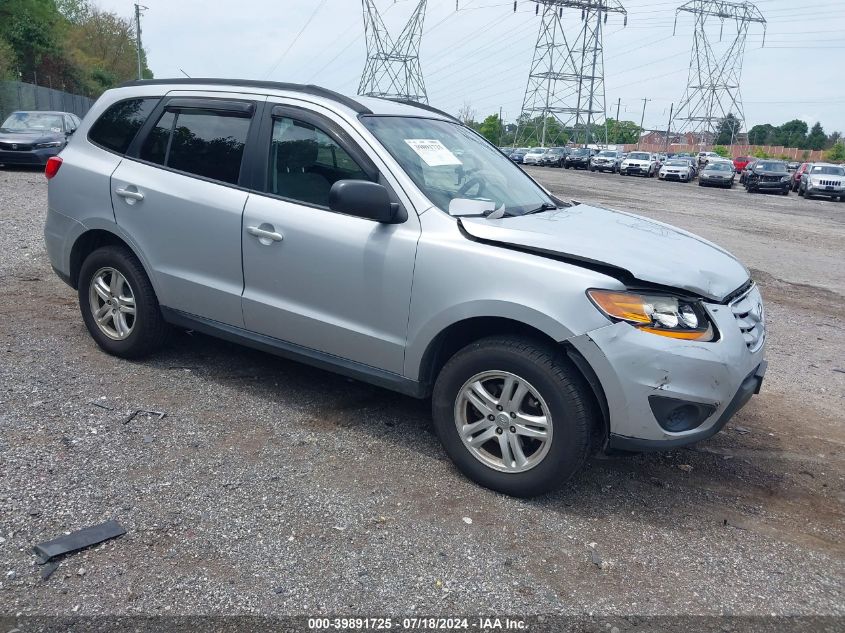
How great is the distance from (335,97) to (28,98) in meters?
38.7

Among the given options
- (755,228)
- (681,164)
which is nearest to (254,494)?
(755,228)

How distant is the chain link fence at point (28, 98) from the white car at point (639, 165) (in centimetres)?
2958

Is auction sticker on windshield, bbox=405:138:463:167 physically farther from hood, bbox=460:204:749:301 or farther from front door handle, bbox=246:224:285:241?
front door handle, bbox=246:224:285:241

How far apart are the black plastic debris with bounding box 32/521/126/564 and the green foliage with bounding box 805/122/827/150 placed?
389ft

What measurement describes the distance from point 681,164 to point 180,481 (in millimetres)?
41222

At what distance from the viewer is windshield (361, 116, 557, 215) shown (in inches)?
158

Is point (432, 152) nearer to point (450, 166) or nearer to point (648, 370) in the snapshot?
point (450, 166)

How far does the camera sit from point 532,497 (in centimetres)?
358

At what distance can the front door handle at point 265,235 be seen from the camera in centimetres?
412

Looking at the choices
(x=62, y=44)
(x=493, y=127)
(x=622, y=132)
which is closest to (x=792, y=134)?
(x=622, y=132)

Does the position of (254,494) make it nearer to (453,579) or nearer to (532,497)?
(453,579)

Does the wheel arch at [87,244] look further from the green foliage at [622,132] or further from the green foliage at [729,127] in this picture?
the green foliage at [622,132]

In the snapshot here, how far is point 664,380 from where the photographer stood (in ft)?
10.6

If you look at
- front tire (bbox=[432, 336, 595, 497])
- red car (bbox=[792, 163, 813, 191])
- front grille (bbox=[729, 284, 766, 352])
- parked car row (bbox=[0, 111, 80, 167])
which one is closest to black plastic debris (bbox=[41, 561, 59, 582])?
front tire (bbox=[432, 336, 595, 497])
